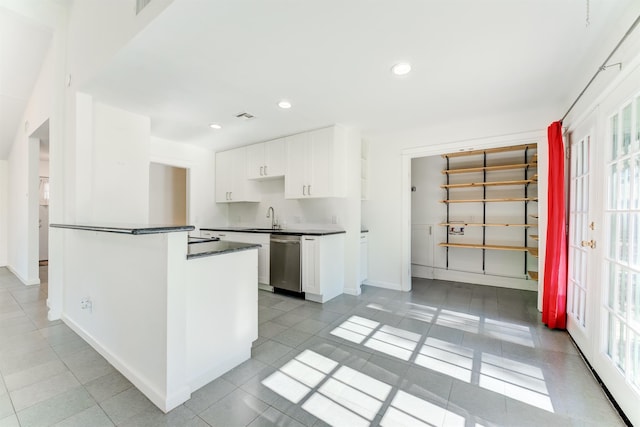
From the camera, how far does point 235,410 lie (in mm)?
1579

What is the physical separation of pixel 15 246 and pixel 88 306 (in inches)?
181

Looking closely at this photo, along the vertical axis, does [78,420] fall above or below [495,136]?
below

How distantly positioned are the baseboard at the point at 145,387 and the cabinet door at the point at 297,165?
273 cm

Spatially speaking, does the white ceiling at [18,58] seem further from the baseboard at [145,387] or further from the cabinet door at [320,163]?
the baseboard at [145,387]

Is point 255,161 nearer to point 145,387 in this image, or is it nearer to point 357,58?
point 357,58

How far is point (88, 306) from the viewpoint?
2379 mm

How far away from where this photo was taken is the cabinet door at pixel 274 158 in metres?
4.27

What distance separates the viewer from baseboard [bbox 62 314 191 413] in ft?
5.22

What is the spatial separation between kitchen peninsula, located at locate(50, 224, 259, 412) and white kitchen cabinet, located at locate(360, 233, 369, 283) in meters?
2.33

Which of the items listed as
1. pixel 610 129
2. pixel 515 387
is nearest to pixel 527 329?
pixel 515 387

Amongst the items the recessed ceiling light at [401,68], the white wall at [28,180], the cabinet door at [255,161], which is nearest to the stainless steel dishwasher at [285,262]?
the cabinet door at [255,161]

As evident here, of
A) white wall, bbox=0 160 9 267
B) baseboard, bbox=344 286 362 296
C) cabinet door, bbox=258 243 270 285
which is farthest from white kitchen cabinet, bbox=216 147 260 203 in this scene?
white wall, bbox=0 160 9 267

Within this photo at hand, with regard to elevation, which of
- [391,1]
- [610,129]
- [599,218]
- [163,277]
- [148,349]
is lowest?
[148,349]

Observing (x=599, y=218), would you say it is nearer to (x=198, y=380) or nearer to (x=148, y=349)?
(x=198, y=380)
